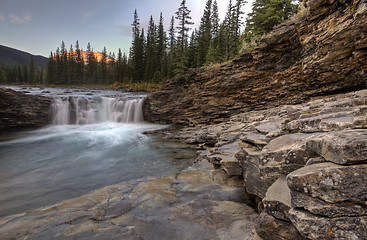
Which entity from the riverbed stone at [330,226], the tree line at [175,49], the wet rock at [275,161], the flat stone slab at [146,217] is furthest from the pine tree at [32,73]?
the riverbed stone at [330,226]

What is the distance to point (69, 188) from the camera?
19.7 ft

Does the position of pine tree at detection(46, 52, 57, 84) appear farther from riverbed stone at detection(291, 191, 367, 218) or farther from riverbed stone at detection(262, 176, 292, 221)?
riverbed stone at detection(291, 191, 367, 218)

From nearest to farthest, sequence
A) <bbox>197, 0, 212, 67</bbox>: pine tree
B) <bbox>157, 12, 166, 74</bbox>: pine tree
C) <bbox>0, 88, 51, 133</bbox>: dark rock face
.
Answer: <bbox>0, 88, 51, 133</bbox>: dark rock face → <bbox>197, 0, 212, 67</bbox>: pine tree → <bbox>157, 12, 166, 74</bbox>: pine tree

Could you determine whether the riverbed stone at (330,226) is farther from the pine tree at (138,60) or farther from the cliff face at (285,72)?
the pine tree at (138,60)

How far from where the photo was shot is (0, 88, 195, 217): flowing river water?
19.0ft

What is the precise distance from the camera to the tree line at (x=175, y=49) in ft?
55.3

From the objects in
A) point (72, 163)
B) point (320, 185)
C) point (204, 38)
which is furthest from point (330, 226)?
point (204, 38)

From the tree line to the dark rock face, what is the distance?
47.8 ft

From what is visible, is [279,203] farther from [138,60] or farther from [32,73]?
[32,73]

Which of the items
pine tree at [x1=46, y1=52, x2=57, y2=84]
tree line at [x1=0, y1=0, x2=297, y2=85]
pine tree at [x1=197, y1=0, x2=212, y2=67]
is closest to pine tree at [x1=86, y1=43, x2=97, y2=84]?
tree line at [x1=0, y1=0, x2=297, y2=85]

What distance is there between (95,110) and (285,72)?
1960 centimetres

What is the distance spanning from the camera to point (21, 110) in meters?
15.4

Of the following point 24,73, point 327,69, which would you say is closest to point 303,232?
point 327,69

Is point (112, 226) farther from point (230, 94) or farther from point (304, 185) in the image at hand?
point (230, 94)
